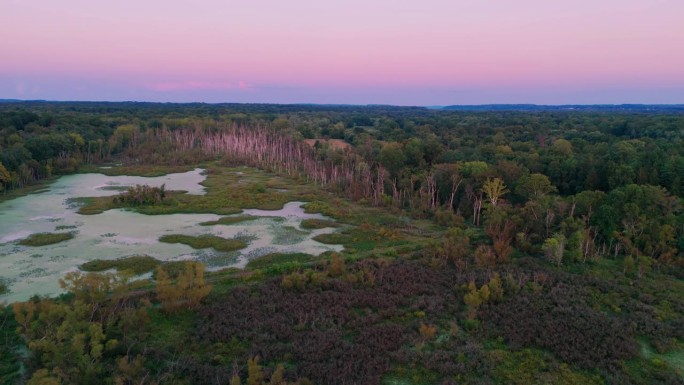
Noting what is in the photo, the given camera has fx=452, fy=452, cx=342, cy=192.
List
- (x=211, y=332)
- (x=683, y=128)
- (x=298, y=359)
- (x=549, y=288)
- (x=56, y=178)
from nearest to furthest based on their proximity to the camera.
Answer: (x=298, y=359) < (x=211, y=332) < (x=549, y=288) < (x=56, y=178) < (x=683, y=128)

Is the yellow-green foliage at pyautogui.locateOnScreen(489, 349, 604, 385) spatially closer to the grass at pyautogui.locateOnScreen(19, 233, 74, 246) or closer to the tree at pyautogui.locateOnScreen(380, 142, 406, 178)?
the grass at pyautogui.locateOnScreen(19, 233, 74, 246)

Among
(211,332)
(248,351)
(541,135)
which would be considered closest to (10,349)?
(211,332)

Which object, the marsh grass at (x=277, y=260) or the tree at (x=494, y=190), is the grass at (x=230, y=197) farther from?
the tree at (x=494, y=190)

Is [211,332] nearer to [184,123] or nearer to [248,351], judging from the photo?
[248,351]

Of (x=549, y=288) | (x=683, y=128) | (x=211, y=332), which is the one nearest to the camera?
(x=211, y=332)

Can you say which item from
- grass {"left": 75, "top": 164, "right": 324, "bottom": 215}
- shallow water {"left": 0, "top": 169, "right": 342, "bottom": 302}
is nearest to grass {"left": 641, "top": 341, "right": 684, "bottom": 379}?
shallow water {"left": 0, "top": 169, "right": 342, "bottom": 302}

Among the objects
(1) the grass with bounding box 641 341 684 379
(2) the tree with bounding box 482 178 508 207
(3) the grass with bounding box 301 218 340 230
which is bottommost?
(3) the grass with bounding box 301 218 340 230

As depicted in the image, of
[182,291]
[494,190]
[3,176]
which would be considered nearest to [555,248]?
[494,190]
